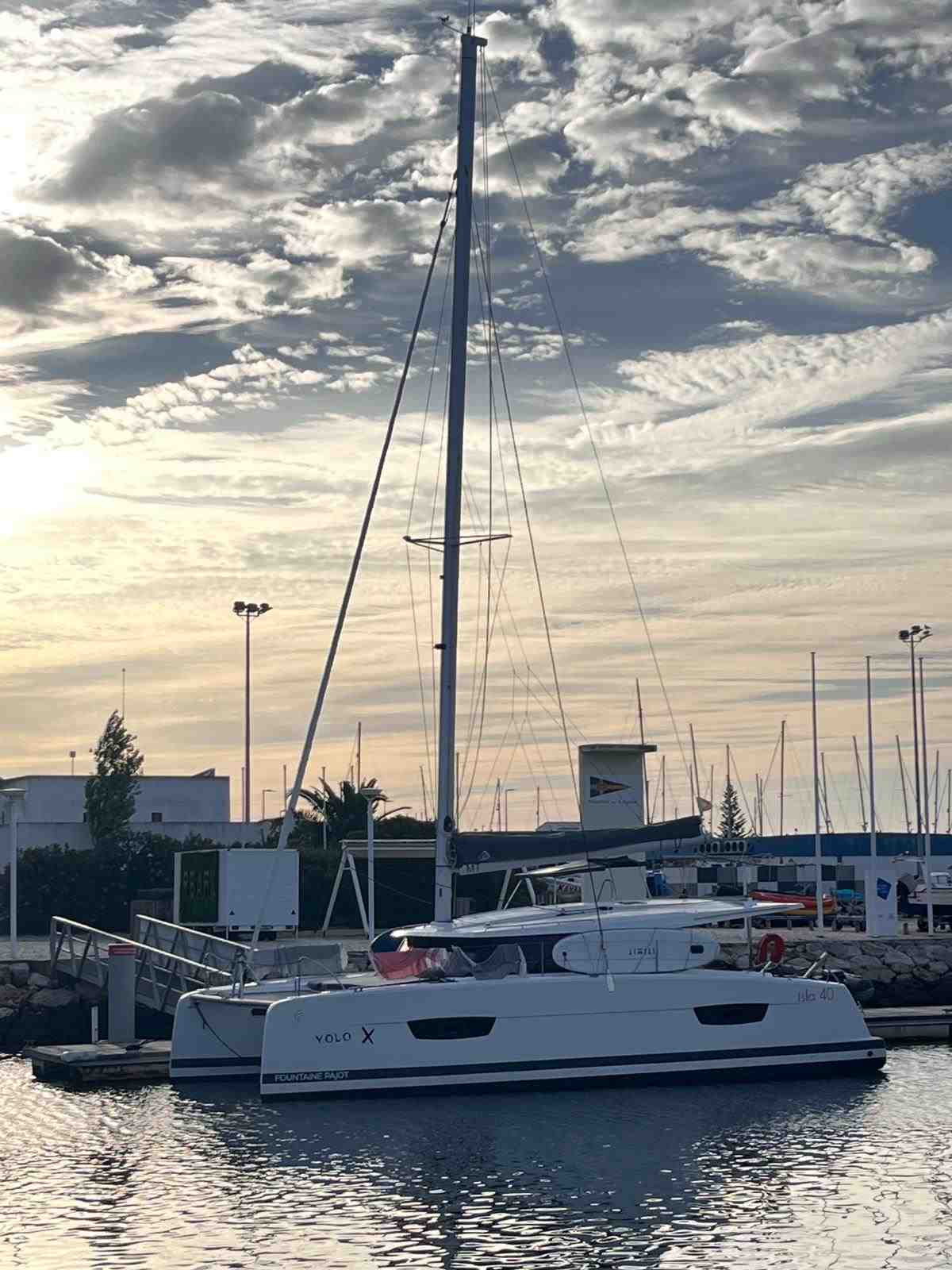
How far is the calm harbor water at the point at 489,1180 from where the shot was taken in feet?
59.4

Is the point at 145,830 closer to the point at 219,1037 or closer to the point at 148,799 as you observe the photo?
the point at 148,799

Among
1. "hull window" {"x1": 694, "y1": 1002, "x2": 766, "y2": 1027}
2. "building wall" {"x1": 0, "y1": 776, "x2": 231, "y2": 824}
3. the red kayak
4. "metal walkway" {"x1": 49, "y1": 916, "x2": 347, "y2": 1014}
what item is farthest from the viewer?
"building wall" {"x1": 0, "y1": 776, "x2": 231, "y2": 824}

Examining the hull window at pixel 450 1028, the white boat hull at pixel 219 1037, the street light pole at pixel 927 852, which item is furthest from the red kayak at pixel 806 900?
the white boat hull at pixel 219 1037

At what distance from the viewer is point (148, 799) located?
81.1m

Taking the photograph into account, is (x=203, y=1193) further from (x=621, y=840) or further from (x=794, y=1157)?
(x=621, y=840)

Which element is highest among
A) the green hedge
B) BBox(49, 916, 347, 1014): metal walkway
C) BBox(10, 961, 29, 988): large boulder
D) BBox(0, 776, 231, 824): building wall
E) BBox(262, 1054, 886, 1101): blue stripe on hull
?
BBox(0, 776, 231, 824): building wall

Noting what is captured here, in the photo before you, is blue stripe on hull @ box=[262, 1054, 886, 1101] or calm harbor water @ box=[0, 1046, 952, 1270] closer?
calm harbor water @ box=[0, 1046, 952, 1270]

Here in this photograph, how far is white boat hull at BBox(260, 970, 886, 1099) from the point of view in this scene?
2744 centimetres

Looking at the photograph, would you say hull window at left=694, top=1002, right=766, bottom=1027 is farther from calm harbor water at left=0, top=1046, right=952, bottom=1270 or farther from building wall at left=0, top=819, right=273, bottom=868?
building wall at left=0, top=819, right=273, bottom=868

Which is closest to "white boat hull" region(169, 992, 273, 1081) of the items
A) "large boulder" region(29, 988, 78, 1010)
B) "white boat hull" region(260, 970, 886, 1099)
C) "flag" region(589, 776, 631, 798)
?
"white boat hull" region(260, 970, 886, 1099)

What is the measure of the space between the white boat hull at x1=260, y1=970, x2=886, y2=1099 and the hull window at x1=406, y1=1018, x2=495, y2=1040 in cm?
2

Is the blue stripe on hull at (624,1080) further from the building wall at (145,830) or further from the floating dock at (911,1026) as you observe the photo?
the building wall at (145,830)

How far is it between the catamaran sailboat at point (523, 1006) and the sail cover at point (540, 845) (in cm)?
3

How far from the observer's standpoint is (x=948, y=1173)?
70.8ft
